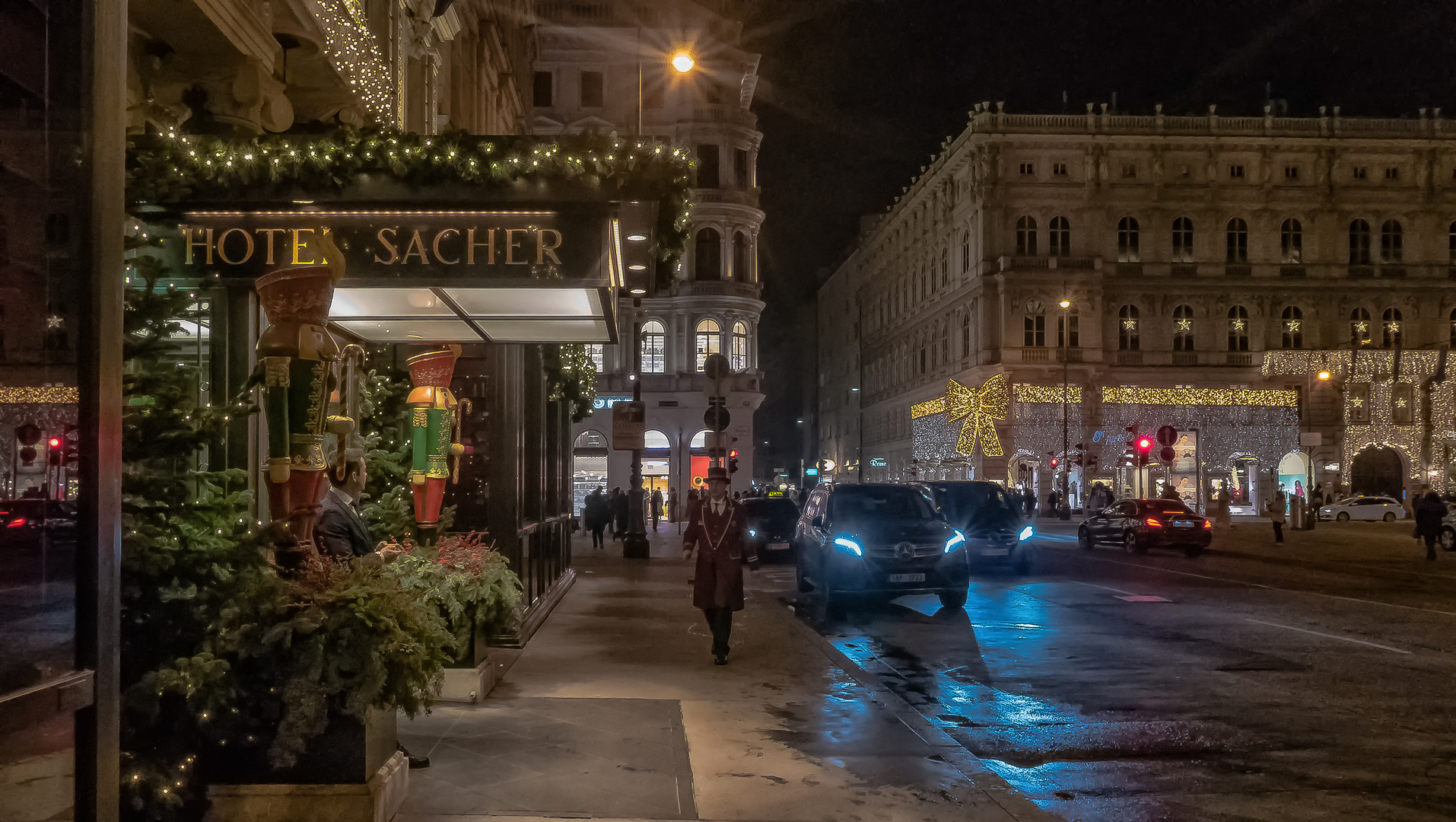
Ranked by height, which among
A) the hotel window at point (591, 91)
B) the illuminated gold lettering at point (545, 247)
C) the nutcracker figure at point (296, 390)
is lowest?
the nutcracker figure at point (296, 390)

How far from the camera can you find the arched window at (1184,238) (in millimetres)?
60781

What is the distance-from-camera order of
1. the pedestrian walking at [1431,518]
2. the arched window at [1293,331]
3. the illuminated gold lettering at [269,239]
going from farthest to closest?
the arched window at [1293,331] → the pedestrian walking at [1431,518] → the illuminated gold lettering at [269,239]

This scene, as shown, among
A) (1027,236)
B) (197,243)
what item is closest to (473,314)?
(197,243)

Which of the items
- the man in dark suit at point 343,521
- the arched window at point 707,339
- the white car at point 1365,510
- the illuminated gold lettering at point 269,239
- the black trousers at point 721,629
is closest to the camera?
the man in dark suit at point 343,521

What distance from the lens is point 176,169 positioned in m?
6.43

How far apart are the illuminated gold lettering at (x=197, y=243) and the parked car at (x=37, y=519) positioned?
4.32 m

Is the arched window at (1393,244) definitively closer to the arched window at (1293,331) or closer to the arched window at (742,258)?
the arched window at (1293,331)

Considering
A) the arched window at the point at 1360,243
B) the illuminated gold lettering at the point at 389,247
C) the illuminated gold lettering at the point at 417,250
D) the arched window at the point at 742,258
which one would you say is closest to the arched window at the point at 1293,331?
the arched window at the point at 1360,243

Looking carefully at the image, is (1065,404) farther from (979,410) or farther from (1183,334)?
(1183,334)

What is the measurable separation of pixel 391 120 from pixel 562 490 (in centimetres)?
812

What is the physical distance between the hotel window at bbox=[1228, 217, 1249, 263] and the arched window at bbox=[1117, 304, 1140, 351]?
5.89m

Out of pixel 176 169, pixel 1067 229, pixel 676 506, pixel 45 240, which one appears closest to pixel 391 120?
pixel 176 169

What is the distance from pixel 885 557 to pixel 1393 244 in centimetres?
5724

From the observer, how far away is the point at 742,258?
171 ft
